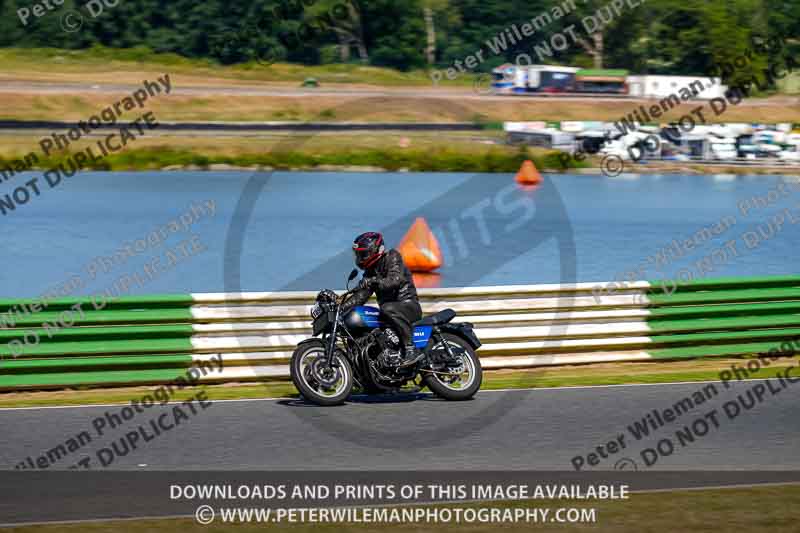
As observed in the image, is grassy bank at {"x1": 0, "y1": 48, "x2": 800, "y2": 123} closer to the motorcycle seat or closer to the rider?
the rider

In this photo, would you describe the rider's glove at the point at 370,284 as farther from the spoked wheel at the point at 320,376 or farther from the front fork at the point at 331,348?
the spoked wheel at the point at 320,376

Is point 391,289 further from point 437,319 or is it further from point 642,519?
point 642,519

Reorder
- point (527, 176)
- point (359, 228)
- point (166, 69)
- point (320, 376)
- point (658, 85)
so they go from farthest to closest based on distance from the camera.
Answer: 1. point (658, 85)
2. point (166, 69)
3. point (527, 176)
4. point (359, 228)
5. point (320, 376)

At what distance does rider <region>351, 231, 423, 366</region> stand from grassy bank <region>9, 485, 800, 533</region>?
3.17 metres

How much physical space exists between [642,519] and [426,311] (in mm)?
5209

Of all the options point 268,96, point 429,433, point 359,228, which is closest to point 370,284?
point 429,433

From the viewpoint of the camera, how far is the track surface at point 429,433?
8.22 meters

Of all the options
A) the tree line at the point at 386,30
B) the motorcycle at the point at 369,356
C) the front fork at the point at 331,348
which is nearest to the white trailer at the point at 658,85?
the tree line at the point at 386,30

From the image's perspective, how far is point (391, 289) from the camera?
10.2 metres

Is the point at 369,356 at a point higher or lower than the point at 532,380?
higher

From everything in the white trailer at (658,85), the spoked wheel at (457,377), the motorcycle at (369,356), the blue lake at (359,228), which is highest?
the motorcycle at (369,356)

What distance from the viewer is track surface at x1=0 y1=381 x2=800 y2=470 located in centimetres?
822

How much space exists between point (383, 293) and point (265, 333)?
1.67 meters

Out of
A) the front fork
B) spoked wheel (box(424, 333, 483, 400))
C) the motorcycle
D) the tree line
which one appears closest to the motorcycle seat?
the motorcycle
